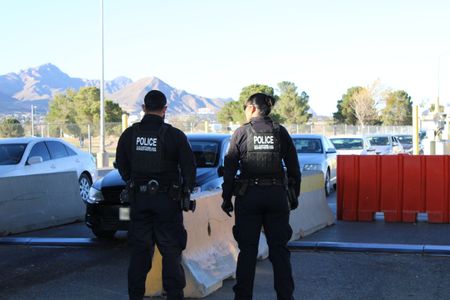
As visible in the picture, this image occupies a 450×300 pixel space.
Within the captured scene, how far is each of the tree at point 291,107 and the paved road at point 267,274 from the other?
56112 millimetres

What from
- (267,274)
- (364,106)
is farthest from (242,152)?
(364,106)

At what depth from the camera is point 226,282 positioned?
268 inches

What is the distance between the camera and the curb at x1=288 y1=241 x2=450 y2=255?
26.8 ft

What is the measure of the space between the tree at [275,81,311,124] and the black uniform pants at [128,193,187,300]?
5977 cm

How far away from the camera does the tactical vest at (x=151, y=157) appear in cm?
536

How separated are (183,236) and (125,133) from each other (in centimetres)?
107

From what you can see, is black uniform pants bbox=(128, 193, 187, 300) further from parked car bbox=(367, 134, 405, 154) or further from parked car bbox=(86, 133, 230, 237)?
parked car bbox=(367, 134, 405, 154)

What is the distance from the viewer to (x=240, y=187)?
5.50 m

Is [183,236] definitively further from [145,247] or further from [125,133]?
[125,133]

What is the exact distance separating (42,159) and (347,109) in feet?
200

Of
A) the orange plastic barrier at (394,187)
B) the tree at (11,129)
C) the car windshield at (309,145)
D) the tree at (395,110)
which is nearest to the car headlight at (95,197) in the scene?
the orange plastic barrier at (394,187)

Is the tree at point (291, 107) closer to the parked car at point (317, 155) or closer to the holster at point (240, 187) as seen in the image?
the parked car at point (317, 155)

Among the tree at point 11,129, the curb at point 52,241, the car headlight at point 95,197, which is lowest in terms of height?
the curb at point 52,241

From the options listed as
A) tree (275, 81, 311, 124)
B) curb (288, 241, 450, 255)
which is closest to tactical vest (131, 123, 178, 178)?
curb (288, 241, 450, 255)
